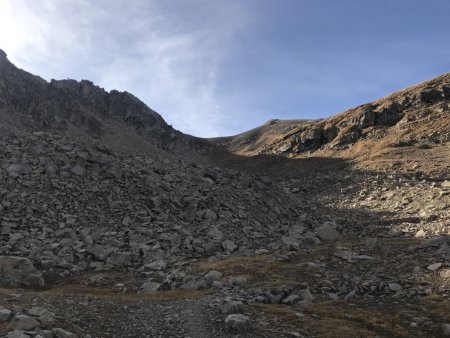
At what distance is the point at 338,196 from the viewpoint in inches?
1715

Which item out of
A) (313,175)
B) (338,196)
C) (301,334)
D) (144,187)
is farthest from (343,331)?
(313,175)

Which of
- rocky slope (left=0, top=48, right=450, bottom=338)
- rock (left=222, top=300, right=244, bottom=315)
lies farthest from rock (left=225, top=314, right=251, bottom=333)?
rock (left=222, top=300, right=244, bottom=315)

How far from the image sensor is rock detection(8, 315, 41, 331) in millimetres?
11141

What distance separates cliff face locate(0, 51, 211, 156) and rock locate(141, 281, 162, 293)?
1076 inches

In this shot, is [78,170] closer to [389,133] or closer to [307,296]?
[307,296]

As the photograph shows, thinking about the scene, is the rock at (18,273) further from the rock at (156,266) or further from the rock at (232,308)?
the rock at (232,308)

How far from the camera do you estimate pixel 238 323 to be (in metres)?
12.5

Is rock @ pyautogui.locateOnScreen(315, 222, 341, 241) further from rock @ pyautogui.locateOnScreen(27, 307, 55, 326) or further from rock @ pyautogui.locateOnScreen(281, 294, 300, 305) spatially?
rock @ pyautogui.locateOnScreen(27, 307, 55, 326)

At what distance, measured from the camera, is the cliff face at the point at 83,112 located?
53125 millimetres

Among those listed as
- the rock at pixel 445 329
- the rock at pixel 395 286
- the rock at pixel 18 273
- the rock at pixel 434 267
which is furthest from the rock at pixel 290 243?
the rock at pixel 18 273

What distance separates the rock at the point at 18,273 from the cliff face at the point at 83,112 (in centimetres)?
2432

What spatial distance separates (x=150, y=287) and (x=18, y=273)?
5242 mm

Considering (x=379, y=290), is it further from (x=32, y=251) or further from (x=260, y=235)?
(x=32, y=251)

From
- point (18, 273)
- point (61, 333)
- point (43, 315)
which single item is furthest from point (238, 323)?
point (18, 273)
